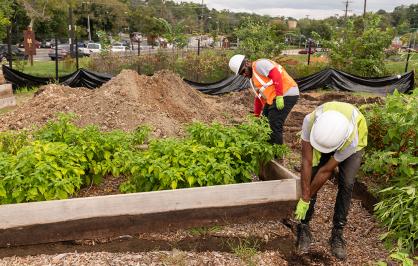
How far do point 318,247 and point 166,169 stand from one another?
5.38 feet

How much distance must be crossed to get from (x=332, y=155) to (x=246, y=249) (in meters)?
1.14

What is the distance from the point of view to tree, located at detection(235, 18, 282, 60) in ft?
54.9

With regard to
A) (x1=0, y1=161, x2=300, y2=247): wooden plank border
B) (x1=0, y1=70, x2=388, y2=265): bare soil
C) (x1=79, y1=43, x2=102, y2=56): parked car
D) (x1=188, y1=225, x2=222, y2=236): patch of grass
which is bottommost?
(x1=0, y1=70, x2=388, y2=265): bare soil

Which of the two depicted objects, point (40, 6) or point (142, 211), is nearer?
point (142, 211)

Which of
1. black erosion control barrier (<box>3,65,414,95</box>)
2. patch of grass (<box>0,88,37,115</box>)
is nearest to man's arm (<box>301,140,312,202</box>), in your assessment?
patch of grass (<box>0,88,37,115</box>)

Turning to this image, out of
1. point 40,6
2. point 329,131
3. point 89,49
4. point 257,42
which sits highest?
point 40,6

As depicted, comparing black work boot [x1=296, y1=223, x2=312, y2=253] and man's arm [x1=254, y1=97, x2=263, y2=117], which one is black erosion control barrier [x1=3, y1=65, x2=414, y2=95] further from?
black work boot [x1=296, y1=223, x2=312, y2=253]

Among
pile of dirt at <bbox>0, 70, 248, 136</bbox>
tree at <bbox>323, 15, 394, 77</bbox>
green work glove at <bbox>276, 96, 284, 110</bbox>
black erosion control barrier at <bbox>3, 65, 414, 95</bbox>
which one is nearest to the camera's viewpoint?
green work glove at <bbox>276, 96, 284, 110</bbox>

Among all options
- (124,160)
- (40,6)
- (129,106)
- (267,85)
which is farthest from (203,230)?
(40,6)

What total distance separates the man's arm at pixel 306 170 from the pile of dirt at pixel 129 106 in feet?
11.3

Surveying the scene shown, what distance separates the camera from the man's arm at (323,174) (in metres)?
3.53

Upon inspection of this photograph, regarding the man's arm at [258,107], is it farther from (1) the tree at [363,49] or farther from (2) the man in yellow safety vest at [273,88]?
(1) the tree at [363,49]

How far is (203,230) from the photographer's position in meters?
3.97

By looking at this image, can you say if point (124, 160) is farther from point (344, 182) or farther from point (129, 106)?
point (129, 106)
